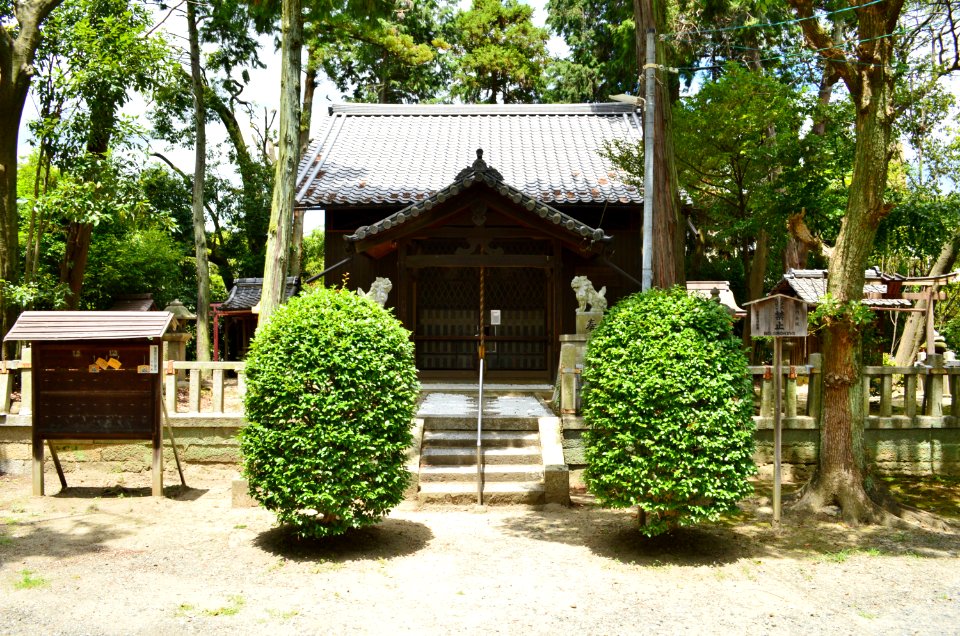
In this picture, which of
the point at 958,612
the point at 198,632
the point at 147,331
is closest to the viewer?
the point at 198,632

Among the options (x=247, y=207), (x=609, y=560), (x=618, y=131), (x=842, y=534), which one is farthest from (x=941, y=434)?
(x=247, y=207)

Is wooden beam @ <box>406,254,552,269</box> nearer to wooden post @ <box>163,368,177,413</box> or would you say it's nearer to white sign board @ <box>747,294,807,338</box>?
wooden post @ <box>163,368,177,413</box>

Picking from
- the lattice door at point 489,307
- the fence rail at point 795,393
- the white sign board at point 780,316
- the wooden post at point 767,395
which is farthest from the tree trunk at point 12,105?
the wooden post at point 767,395

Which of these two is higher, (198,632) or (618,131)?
(618,131)

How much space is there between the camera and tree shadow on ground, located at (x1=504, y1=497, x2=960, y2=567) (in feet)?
23.7

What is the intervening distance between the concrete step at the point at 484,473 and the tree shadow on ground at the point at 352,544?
1.18 m

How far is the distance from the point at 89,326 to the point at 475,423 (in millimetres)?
5067

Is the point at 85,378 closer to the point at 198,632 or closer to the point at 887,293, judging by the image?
the point at 198,632

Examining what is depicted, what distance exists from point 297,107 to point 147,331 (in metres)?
4.04

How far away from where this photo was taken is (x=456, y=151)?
17094mm

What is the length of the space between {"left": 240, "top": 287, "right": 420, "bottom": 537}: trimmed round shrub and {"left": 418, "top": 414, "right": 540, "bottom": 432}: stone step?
3117mm

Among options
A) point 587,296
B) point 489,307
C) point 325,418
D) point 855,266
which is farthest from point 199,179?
point 855,266

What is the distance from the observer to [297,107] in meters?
10.9

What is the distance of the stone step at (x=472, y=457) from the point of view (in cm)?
955
